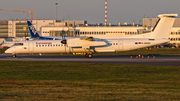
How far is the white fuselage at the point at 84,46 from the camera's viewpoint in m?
41.0

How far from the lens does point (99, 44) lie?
40.9m

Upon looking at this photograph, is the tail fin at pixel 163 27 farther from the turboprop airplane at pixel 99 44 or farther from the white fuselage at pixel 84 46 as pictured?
the white fuselage at pixel 84 46

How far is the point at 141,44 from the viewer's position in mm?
41094

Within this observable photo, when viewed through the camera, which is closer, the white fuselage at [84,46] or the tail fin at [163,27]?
the white fuselage at [84,46]

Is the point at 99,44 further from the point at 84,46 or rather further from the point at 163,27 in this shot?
the point at 163,27

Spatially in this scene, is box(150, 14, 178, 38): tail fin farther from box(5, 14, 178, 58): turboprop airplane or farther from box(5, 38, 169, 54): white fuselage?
box(5, 38, 169, 54): white fuselage

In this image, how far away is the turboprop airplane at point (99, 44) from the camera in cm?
4106

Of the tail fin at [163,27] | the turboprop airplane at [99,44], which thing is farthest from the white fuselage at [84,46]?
the tail fin at [163,27]

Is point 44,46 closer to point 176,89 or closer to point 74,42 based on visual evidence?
point 74,42

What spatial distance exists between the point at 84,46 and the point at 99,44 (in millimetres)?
2384

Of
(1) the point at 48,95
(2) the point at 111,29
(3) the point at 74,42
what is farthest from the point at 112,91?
(2) the point at 111,29

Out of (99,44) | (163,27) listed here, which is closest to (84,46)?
(99,44)

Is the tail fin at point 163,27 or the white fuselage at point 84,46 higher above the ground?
the tail fin at point 163,27

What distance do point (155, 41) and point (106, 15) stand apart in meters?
90.2
